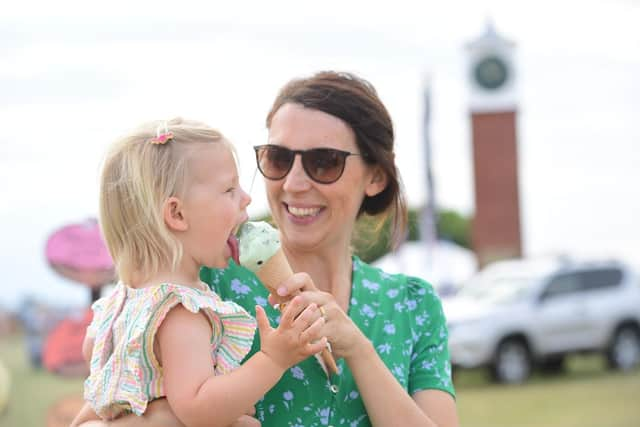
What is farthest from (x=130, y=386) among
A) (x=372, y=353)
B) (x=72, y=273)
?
(x=72, y=273)

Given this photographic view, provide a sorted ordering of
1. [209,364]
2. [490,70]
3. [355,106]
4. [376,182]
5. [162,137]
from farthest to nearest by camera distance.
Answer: [490,70]
[376,182]
[355,106]
[162,137]
[209,364]

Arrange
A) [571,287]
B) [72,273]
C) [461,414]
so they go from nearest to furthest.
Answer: [72,273] → [461,414] → [571,287]

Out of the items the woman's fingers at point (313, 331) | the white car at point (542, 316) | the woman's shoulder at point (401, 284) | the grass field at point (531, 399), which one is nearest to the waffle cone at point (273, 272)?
the woman's fingers at point (313, 331)

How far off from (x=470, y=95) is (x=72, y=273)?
70.2ft

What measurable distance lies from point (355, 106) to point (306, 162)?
23cm

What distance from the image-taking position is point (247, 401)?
214 centimetres

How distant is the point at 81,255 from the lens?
6.13 m

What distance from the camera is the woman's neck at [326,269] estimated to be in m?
2.82

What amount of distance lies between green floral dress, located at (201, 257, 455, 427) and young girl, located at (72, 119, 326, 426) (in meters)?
0.29

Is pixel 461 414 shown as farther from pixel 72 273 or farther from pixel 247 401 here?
pixel 247 401

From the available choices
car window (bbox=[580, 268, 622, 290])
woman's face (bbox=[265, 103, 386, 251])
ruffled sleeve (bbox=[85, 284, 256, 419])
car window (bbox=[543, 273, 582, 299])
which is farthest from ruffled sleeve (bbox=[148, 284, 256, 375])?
car window (bbox=[580, 268, 622, 290])

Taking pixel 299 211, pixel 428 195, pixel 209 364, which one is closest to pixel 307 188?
pixel 299 211

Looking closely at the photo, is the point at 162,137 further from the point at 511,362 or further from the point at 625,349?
the point at 625,349

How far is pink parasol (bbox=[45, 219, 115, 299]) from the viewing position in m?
6.00
